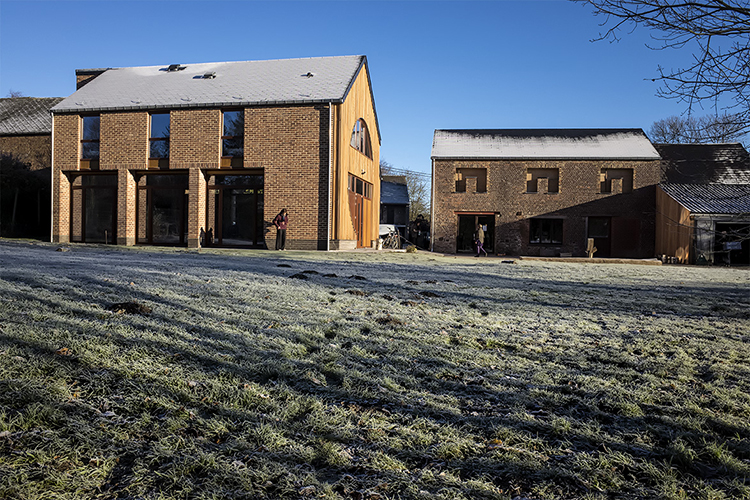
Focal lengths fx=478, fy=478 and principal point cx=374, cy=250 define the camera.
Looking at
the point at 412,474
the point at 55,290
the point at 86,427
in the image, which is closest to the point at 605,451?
the point at 412,474

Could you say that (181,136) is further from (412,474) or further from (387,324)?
(412,474)

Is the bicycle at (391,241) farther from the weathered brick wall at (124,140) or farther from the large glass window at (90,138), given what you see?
the large glass window at (90,138)

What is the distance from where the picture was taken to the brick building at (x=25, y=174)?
73.5 ft

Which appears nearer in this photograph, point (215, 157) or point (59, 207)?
point (215, 157)

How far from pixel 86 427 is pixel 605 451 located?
88.5 inches

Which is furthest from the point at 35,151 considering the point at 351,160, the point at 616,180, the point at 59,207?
the point at 616,180

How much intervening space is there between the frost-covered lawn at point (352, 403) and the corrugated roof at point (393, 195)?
28.7m

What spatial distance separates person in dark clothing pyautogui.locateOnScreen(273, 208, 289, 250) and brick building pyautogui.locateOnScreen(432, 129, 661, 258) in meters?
10.4

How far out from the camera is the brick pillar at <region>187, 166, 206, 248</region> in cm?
1781

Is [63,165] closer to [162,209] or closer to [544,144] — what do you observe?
[162,209]

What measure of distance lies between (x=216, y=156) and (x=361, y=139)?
6.44 m

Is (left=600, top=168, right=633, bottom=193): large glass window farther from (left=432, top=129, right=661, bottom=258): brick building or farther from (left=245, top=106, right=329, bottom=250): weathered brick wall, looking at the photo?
(left=245, top=106, right=329, bottom=250): weathered brick wall

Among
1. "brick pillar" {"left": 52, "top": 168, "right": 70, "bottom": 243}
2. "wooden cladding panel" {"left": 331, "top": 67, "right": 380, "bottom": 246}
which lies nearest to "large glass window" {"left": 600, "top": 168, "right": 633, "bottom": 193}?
"wooden cladding panel" {"left": 331, "top": 67, "right": 380, "bottom": 246}

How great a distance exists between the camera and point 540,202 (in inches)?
966
